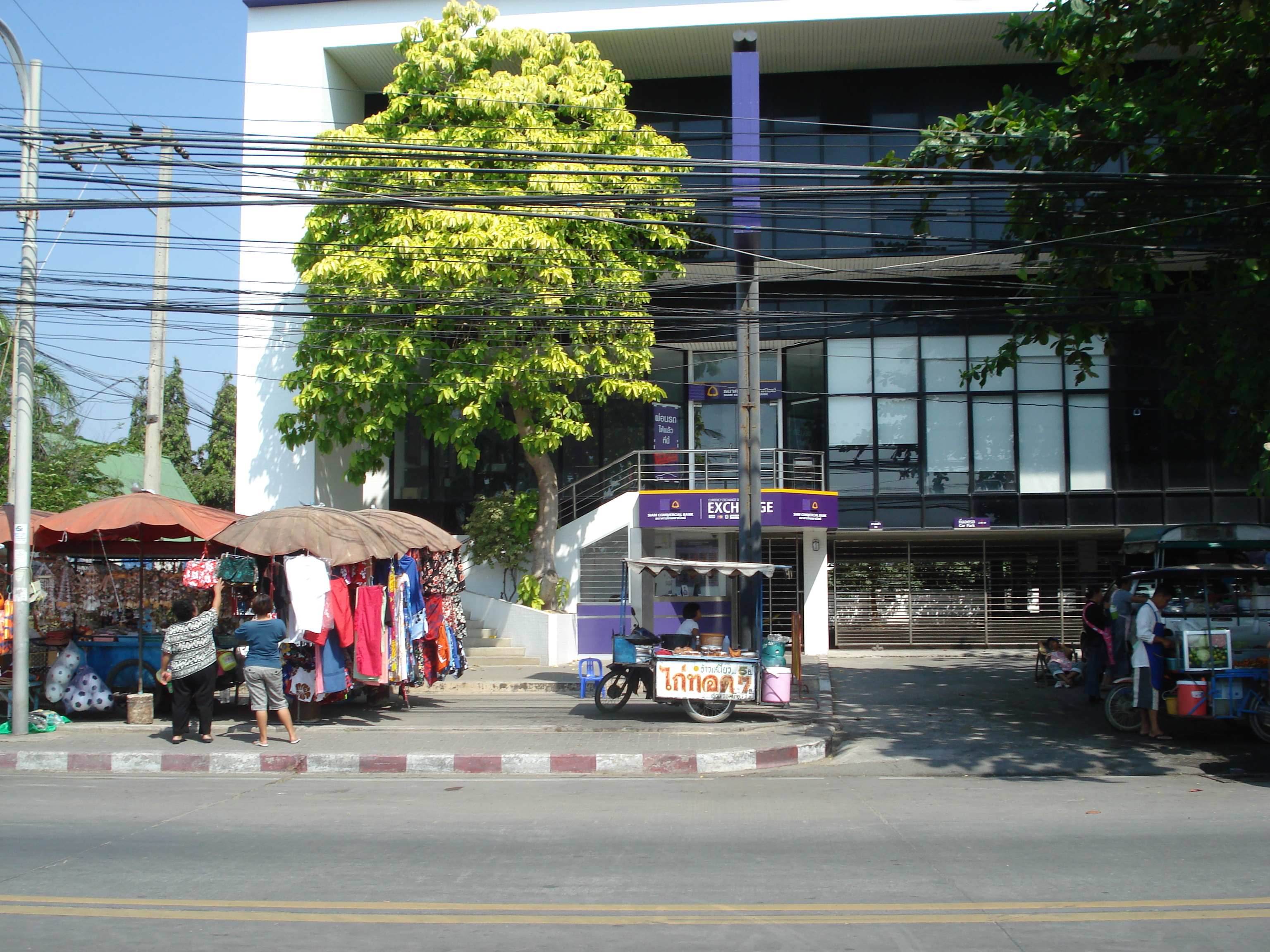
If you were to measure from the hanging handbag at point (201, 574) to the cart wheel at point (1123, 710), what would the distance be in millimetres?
11126

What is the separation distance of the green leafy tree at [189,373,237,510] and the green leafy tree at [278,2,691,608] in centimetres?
1967

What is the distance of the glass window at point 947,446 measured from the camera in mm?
21344

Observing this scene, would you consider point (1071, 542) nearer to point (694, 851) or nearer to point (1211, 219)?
point (1211, 219)

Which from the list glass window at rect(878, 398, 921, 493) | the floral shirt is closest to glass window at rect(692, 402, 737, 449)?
glass window at rect(878, 398, 921, 493)

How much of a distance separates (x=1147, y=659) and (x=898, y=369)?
1183 cm

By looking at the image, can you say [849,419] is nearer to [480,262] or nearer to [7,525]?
[480,262]

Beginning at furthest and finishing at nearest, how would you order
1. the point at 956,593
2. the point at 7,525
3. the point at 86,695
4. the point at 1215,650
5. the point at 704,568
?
the point at 956,593 < the point at 704,568 < the point at 7,525 < the point at 86,695 < the point at 1215,650

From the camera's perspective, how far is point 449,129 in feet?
55.7

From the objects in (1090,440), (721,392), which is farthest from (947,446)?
(721,392)

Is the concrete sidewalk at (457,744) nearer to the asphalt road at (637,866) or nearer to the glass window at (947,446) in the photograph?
the asphalt road at (637,866)

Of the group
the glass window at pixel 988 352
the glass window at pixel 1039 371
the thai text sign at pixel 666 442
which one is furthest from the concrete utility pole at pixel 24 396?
the glass window at pixel 1039 371

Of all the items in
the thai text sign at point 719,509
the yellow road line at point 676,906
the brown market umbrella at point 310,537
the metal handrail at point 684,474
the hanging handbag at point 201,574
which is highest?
the metal handrail at point 684,474

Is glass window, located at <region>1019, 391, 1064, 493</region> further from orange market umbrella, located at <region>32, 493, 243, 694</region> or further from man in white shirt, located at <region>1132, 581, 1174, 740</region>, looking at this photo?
orange market umbrella, located at <region>32, 493, 243, 694</region>

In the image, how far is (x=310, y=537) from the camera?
11.6 meters
